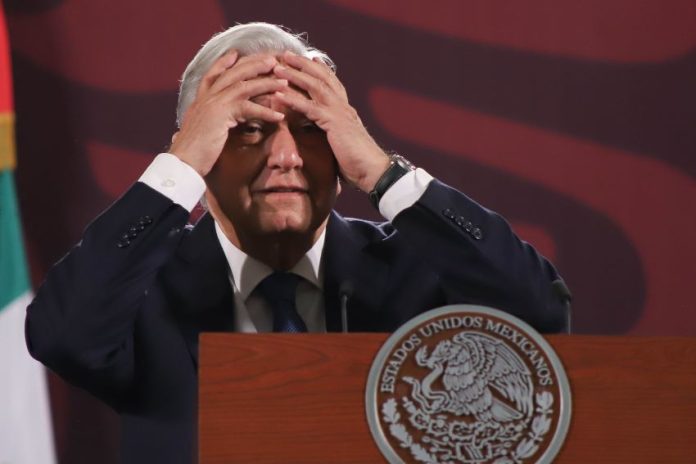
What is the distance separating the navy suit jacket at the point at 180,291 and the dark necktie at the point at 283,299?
6cm

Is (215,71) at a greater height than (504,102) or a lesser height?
greater

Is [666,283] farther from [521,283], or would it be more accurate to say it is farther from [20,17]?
[20,17]

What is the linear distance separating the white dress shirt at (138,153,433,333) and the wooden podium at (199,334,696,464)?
1.41ft

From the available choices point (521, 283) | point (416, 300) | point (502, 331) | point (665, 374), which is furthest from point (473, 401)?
point (416, 300)

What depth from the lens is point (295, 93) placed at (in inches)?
68.0

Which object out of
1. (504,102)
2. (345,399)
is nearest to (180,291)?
(345,399)

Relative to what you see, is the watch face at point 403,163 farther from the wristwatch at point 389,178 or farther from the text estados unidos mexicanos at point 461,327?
A: the text estados unidos mexicanos at point 461,327

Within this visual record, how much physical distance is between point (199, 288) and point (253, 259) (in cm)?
10

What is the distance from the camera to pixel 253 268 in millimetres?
1740

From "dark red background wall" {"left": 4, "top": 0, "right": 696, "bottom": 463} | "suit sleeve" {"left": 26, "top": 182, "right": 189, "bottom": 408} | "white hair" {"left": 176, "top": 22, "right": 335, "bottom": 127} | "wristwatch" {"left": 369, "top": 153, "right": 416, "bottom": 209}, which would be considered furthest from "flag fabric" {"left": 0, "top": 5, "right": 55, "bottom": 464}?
"wristwatch" {"left": 369, "top": 153, "right": 416, "bottom": 209}

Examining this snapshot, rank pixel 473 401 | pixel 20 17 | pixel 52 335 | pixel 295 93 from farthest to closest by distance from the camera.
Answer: pixel 20 17
pixel 295 93
pixel 52 335
pixel 473 401

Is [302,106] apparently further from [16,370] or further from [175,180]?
[16,370]

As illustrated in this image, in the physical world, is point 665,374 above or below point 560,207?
above

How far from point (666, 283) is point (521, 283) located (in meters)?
1.05
